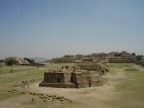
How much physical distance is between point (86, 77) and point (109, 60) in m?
82.2

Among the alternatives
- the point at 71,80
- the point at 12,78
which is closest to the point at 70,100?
the point at 71,80

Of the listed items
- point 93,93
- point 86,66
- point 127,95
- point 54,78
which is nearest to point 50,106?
point 93,93

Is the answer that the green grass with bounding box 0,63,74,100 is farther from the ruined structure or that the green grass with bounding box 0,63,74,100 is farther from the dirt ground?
the ruined structure

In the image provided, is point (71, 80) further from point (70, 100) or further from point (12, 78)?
point (12, 78)

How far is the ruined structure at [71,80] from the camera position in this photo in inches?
1353

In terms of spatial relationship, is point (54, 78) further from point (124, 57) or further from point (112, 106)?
point (124, 57)

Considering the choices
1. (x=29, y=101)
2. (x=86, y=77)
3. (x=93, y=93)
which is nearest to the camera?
(x=29, y=101)

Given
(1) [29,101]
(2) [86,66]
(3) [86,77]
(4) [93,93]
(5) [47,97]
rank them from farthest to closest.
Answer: (2) [86,66] → (3) [86,77] → (4) [93,93] → (5) [47,97] → (1) [29,101]

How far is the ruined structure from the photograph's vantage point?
3438cm

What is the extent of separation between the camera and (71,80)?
117 feet

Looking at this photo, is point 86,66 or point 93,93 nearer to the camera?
point 93,93

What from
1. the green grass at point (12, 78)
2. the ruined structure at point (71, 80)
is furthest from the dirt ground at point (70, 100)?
the ruined structure at point (71, 80)

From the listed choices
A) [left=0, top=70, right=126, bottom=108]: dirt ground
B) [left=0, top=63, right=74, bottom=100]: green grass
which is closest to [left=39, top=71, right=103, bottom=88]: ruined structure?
[left=0, top=70, right=126, bottom=108]: dirt ground

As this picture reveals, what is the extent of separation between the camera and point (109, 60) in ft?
381
